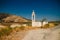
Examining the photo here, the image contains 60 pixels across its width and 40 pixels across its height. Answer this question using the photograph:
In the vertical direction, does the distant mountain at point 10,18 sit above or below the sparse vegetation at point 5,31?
above

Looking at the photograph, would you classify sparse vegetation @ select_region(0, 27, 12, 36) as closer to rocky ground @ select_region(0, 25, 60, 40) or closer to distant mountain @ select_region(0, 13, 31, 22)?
rocky ground @ select_region(0, 25, 60, 40)

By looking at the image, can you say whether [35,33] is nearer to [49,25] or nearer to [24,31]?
[24,31]

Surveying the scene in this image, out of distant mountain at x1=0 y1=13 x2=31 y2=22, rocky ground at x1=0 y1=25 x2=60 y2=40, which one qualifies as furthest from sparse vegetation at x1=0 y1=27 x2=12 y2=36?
distant mountain at x1=0 y1=13 x2=31 y2=22

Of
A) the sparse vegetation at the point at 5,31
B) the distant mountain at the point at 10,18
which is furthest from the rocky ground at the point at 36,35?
the distant mountain at the point at 10,18

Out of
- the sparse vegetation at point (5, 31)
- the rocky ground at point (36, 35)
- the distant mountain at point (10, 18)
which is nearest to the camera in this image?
the rocky ground at point (36, 35)

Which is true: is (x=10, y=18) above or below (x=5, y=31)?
above

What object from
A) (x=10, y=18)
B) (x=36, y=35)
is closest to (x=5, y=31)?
(x=10, y=18)

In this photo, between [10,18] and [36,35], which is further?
[10,18]

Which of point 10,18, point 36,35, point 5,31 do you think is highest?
point 10,18

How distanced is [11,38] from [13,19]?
78 centimetres

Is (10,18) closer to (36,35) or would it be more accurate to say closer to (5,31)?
(5,31)

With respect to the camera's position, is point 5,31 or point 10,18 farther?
point 10,18

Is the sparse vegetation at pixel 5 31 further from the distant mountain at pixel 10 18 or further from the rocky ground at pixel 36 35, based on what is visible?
the distant mountain at pixel 10 18

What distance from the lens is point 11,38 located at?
3.23 m
